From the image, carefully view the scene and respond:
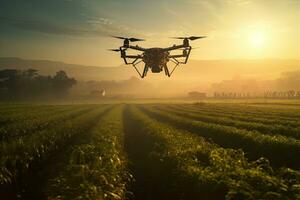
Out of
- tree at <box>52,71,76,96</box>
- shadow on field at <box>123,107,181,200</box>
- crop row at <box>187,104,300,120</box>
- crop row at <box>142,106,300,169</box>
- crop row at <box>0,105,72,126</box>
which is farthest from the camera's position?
tree at <box>52,71,76,96</box>

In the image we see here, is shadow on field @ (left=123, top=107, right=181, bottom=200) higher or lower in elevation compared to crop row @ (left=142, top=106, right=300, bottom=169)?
lower

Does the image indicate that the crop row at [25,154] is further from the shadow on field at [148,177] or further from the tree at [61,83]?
the tree at [61,83]

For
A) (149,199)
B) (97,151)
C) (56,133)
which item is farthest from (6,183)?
(56,133)

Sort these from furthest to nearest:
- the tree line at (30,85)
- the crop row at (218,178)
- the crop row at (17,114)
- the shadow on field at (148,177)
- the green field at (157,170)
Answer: the tree line at (30,85)
the crop row at (17,114)
the shadow on field at (148,177)
the green field at (157,170)
the crop row at (218,178)

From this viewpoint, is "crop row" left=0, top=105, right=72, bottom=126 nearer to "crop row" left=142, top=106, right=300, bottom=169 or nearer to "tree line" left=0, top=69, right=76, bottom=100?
"crop row" left=142, top=106, right=300, bottom=169

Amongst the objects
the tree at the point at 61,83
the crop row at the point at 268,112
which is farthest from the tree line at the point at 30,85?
the crop row at the point at 268,112

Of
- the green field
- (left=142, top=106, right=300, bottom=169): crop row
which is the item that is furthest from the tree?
(left=142, top=106, right=300, bottom=169): crop row

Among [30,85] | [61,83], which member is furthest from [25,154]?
[61,83]

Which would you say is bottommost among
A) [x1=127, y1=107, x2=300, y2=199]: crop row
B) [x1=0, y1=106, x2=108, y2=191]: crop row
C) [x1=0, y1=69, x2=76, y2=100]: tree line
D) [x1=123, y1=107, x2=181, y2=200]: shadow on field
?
[x1=123, y1=107, x2=181, y2=200]: shadow on field
